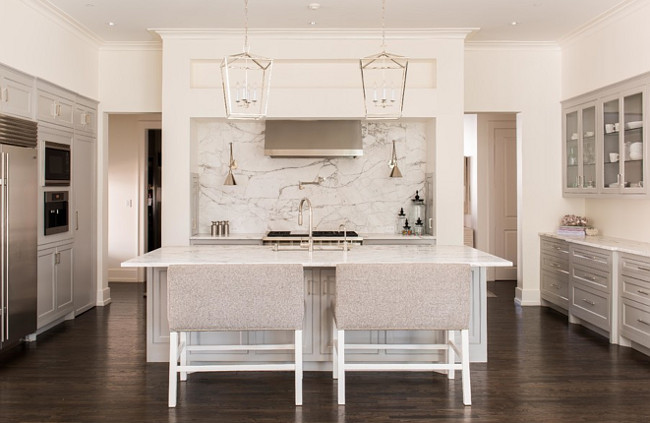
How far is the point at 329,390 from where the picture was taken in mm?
3539

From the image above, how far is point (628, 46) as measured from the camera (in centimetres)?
492

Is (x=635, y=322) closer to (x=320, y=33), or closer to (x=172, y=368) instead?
(x=172, y=368)

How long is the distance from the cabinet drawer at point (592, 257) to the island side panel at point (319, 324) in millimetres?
1496

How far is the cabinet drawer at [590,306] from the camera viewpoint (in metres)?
4.77

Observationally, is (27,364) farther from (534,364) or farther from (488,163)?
(488,163)

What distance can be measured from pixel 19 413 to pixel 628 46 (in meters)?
5.40

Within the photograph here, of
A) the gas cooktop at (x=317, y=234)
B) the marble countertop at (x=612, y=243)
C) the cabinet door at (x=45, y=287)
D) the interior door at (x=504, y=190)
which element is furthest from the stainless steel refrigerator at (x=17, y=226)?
the interior door at (x=504, y=190)

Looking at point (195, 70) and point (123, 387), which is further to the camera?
point (195, 70)

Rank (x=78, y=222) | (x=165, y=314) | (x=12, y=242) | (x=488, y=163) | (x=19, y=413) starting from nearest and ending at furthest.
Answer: (x=19, y=413), (x=165, y=314), (x=12, y=242), (x=78, y=222), (x=488, y=163)

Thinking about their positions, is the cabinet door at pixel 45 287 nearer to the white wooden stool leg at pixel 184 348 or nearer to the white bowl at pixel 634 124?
the white wooden stool leg at pixel 184 348

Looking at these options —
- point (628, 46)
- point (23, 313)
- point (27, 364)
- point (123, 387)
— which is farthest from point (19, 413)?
point (628, 46)

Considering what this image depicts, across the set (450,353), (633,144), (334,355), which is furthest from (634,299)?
(334,355)

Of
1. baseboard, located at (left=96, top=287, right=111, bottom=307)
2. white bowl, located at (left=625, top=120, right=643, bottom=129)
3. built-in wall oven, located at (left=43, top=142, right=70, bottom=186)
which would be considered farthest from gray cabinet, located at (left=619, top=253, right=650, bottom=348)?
baseboard, located at (left=96, top=287, right=111, bottom=307)

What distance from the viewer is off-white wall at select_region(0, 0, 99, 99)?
442cm
